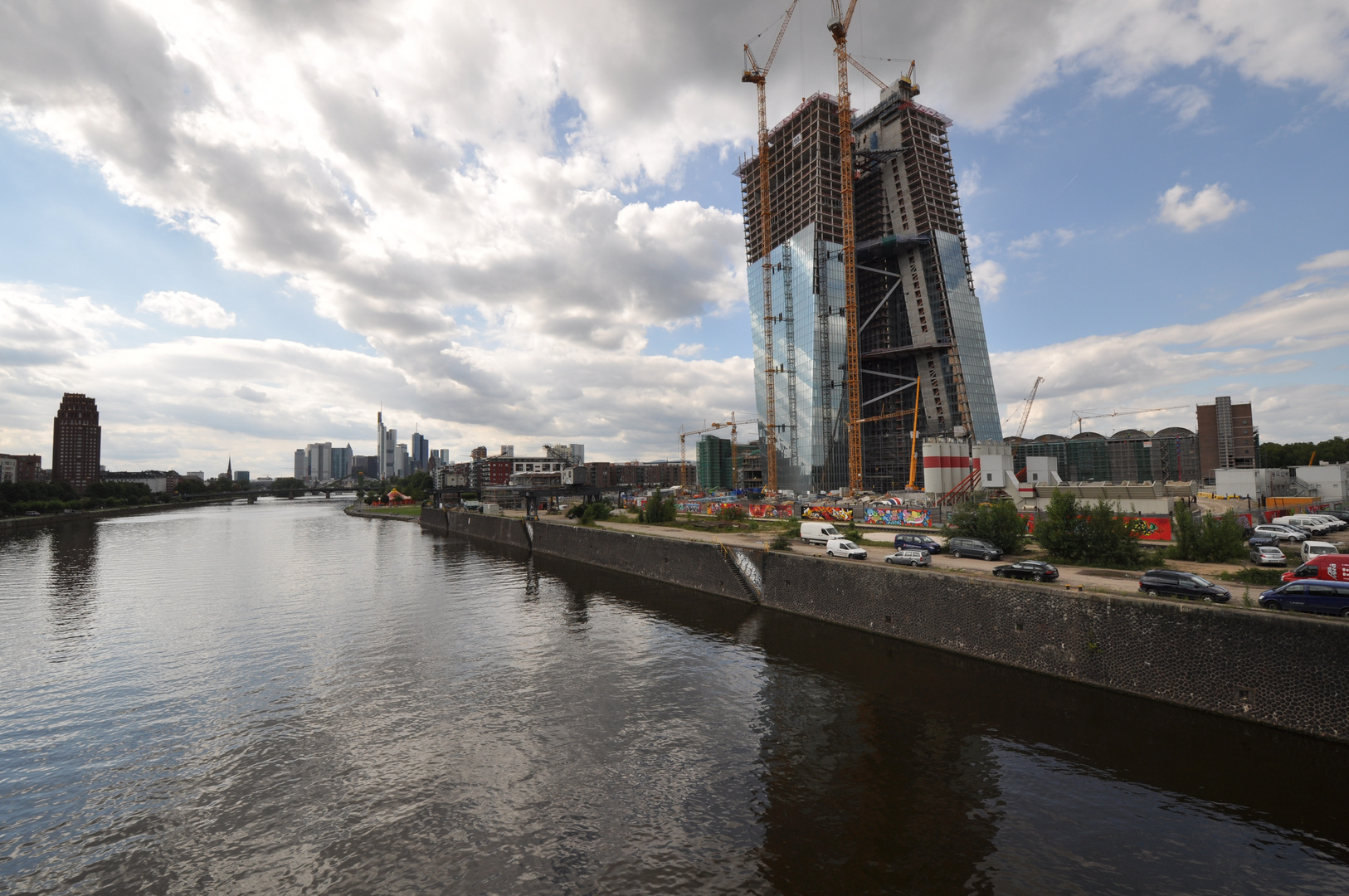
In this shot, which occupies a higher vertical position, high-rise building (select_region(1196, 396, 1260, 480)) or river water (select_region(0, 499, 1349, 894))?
high-rise building (select_region(1196, 396, 1260, 480))

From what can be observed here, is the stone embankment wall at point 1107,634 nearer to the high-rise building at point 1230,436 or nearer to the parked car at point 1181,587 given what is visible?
the parked car at point 1181,587

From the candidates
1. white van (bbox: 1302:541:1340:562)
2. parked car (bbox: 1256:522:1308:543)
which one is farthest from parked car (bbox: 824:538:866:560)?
parked car (bbox: 1256:522:1308:543)

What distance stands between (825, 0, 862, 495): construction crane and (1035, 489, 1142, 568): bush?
8667cm

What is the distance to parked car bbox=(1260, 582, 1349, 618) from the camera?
2108 cm

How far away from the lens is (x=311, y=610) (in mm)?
43125

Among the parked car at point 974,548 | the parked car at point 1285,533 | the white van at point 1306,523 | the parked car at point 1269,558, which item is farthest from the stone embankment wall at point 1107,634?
the white van at point 1306,523

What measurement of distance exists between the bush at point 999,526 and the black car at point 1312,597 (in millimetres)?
18225

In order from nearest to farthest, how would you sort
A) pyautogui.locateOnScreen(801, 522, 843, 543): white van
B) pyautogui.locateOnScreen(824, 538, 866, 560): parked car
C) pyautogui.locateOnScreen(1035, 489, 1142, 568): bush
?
pyautogui.locateOnScreen(1035, 489, 1142, 568): bush < pyautogui.locateOnScreen(824, 538, 866, 560): parked car < pyautogui.locateOnScreen(801, 522, 843, 543): white van

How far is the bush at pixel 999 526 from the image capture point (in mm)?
41219

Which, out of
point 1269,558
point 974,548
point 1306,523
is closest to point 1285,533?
point 1306,523

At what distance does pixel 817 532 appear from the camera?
166ft

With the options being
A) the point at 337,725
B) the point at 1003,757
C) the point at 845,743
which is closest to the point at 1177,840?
the point at 1003,757

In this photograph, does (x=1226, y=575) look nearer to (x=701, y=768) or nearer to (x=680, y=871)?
(x=701, y=768)

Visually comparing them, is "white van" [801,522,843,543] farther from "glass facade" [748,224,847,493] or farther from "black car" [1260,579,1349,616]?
"glass facade" [748,224,847,493]
